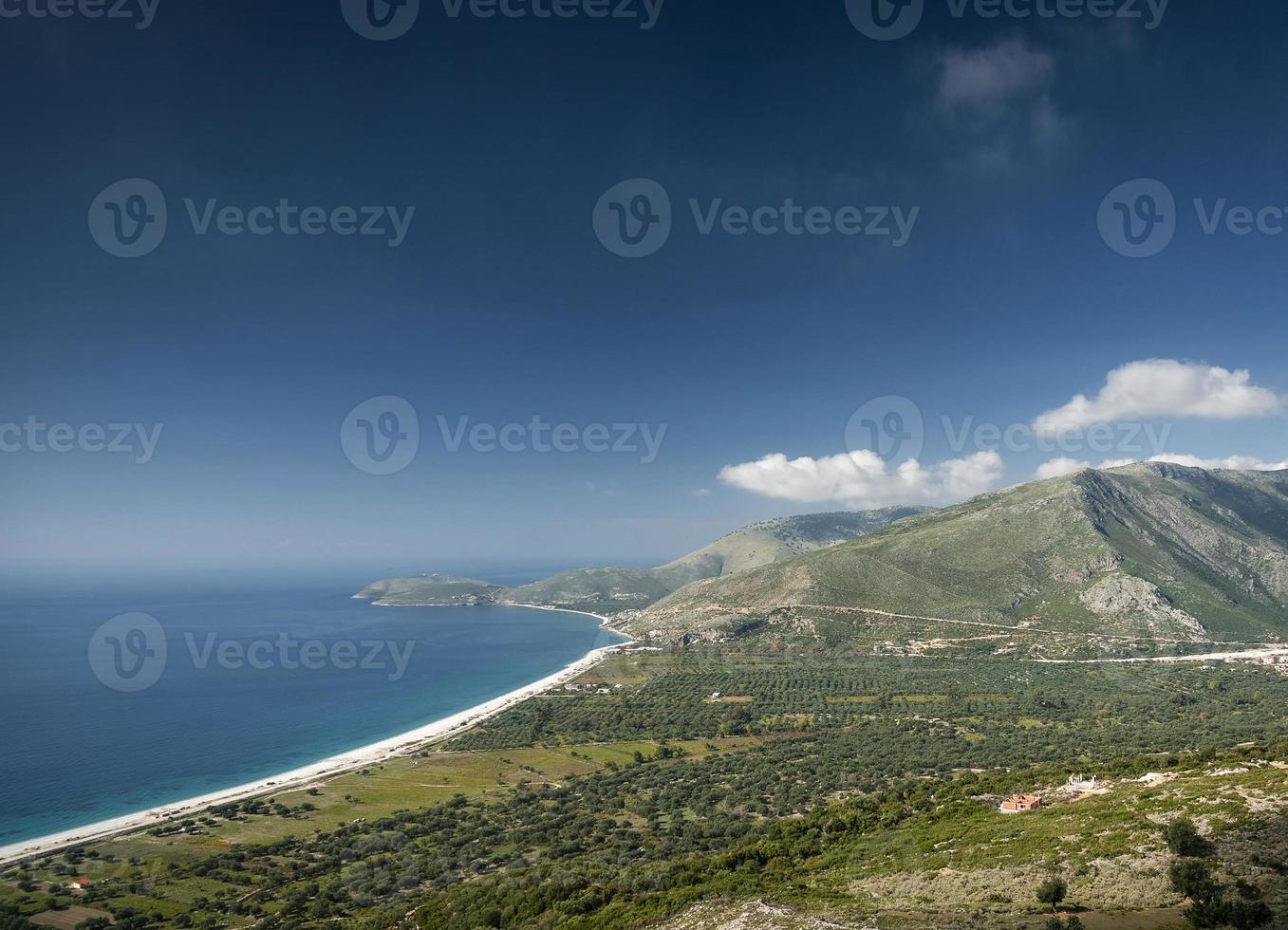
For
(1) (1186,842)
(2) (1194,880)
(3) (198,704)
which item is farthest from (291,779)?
(2) (1194,880)

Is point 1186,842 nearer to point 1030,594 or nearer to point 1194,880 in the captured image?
point 1194,880

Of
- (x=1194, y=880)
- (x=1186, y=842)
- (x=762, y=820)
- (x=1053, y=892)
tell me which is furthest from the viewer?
(x=762, y=820)

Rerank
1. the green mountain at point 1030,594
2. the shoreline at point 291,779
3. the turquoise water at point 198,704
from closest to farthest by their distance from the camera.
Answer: the shoreline at point 291,779, the turquoise water at point 198,704, the green mountain at point 1030,594

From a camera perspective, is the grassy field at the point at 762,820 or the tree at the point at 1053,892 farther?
the grassy field at the point at 762,820

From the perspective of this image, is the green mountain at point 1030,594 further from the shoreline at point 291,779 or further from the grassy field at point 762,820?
the shoreline at point 291,779

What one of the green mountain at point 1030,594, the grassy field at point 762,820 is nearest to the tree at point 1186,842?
the grassy field at point 762,820

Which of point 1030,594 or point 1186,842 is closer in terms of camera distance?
point 1186,842

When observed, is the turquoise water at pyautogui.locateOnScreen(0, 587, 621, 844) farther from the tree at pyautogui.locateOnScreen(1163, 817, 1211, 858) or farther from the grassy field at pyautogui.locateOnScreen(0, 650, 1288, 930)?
the tree at pyautogui.locateOnScreen(1163, 817, 1211, 858)
